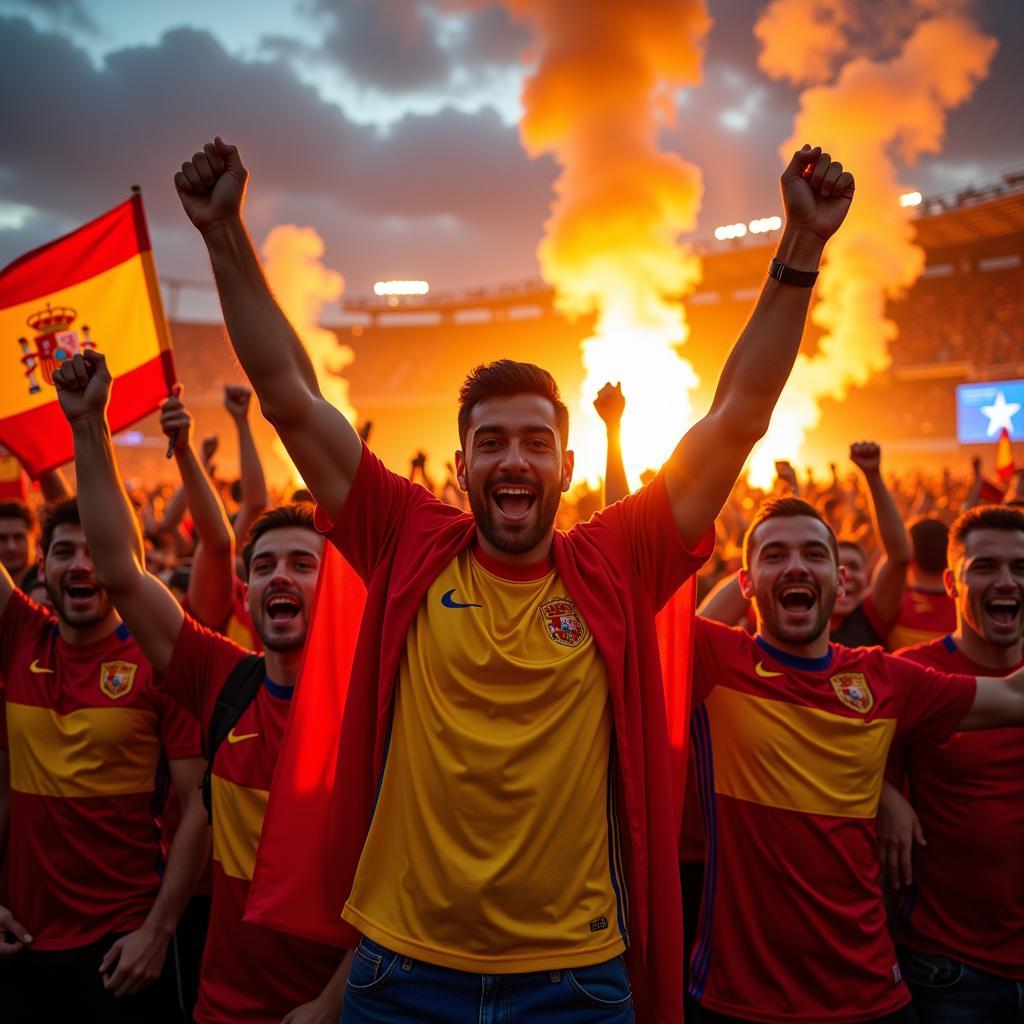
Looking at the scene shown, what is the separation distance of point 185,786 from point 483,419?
5.87 ft

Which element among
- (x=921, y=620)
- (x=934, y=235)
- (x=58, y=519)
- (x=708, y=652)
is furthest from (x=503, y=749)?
(x=934, y=235)

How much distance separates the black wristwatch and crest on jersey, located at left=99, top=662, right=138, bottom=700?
2523 mm

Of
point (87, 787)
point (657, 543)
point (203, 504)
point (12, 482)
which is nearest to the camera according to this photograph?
point (657, 543)

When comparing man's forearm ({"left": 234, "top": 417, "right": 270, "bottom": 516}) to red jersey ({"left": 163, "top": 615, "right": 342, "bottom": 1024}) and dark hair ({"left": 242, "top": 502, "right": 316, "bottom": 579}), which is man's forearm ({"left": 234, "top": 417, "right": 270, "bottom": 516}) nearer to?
dark hair ({"left": 242, "top": 502, "right": 316, "bottom": 579})

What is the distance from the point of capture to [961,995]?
270 centimetres

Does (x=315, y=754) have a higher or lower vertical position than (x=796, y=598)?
lower

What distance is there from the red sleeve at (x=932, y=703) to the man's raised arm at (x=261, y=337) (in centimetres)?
197

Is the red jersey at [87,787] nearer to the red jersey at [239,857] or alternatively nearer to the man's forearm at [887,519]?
the red jersey at [239,857]

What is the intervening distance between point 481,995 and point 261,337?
5.20 feet

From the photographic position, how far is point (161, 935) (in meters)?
2.62

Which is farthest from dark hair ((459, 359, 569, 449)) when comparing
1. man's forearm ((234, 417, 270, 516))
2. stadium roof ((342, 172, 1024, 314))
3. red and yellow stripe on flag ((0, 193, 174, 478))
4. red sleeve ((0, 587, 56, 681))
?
stadium roof ((342, 172, 1024, 314))

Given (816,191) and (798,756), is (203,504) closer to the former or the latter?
(798,756)

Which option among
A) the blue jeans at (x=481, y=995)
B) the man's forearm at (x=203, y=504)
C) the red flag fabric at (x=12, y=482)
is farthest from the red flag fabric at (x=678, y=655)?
the red flag fabric at (x=12, y=482)

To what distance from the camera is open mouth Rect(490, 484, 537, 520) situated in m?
2.11
